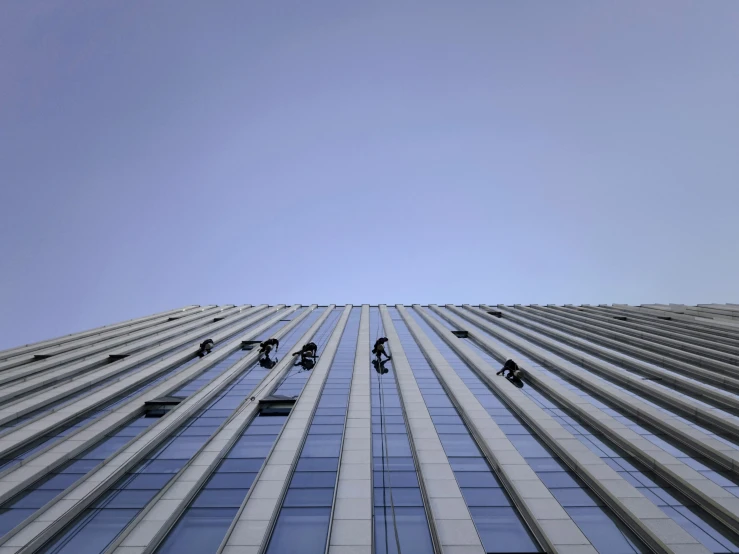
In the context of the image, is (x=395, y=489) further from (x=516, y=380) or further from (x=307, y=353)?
(x=307, y=353)

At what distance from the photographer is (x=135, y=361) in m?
29.9

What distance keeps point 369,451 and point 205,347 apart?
20815 millimetres

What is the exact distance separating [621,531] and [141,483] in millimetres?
15476

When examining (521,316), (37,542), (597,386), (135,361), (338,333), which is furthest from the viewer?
(521,316)

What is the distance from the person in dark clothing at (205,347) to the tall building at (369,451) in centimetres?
24

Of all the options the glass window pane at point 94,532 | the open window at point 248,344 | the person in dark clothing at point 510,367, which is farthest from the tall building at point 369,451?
the open window at point 248,344

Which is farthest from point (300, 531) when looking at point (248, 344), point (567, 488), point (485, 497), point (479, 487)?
point (248, 344)

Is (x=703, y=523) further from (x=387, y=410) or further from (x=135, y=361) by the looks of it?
(x=135, y=361)

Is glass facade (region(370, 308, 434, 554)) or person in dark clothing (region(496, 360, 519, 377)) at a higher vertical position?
person in dark clothing (region(496, 360, 519, 377))

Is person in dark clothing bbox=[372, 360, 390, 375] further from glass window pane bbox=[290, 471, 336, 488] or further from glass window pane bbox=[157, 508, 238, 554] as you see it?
glass window pane bbox=[157, 508, 238, 554]

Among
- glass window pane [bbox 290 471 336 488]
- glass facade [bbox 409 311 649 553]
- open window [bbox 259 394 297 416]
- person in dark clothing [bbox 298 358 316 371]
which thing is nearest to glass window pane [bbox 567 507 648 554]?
glass facade [bbox 409 311 649 553]

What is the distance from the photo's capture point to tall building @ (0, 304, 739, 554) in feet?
42.2

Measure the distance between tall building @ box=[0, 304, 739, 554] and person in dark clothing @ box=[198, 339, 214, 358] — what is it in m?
0.24

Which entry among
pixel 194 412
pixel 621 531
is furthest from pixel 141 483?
pixel 621 531
